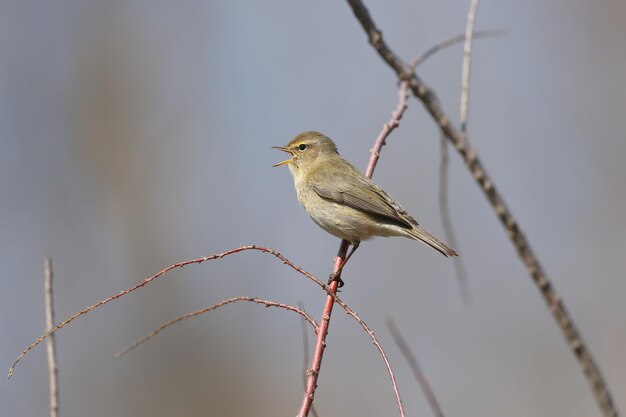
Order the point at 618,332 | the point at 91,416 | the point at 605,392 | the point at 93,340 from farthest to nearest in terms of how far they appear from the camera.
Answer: the point at 93,340 → the point at 91,416 → the point at 618,332 → the point at 605,392

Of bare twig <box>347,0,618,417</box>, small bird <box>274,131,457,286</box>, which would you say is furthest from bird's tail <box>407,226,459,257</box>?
bare twig <box>347,0,618,417</box>

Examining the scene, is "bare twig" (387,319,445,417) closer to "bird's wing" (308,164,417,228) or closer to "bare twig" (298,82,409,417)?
"bare twig" (298,82,409,417)

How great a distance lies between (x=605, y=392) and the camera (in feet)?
4.22

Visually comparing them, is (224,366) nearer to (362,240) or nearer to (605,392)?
(362,240)

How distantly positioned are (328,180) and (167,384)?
15.2 ft

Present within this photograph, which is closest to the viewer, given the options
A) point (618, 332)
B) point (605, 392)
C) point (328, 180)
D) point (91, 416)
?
point (605, 392)

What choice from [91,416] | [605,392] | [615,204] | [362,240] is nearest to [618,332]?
[615,204]

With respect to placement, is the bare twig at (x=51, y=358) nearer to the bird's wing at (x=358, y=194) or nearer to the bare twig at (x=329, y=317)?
the bare twig at (x=329, y=317)

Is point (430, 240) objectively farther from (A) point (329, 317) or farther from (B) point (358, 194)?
(A) point (329, 317)

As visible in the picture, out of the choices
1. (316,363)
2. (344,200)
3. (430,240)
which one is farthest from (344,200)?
(316,363)

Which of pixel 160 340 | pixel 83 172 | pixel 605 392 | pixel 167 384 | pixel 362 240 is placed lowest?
pixel 605 392

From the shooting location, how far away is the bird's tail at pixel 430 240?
12.8 ft

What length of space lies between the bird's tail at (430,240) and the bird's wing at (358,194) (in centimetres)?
7

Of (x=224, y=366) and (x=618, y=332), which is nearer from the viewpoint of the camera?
(x=618, y=332)
